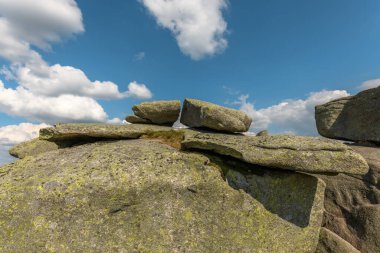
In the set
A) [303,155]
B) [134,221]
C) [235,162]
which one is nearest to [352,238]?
[303,155]

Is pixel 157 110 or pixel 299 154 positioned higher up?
pixel 157 110

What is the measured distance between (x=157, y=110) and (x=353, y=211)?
13061 millimetres

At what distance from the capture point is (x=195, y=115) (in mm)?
19750

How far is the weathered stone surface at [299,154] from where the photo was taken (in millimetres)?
13062

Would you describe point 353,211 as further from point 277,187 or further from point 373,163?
point 277,187

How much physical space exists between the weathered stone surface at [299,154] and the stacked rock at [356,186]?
3.31 metres

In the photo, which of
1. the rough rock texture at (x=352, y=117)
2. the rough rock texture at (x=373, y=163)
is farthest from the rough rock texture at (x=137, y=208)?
the rough rock texture at (x=352, y=117)

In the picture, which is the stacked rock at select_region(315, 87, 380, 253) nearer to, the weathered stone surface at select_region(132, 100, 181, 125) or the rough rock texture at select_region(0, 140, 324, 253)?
the rough rock texture at select_region(0, 140, 324, 253)

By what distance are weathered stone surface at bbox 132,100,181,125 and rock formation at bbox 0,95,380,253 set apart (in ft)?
13.9

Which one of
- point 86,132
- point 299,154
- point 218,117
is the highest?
point 218,117

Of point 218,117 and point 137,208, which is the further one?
point 218,117

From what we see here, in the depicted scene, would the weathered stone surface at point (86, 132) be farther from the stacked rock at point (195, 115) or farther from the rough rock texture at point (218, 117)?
the rough rock texture at point (218, 117)

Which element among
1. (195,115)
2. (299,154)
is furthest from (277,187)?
(195,115)

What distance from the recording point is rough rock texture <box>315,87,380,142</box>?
19.2 metres
